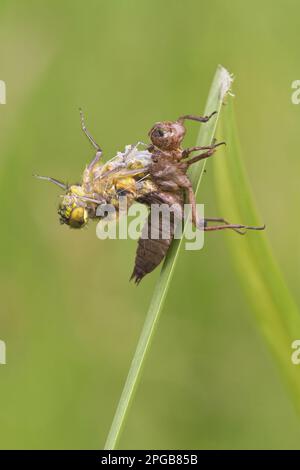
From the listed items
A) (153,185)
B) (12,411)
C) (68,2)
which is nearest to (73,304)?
(12,411)

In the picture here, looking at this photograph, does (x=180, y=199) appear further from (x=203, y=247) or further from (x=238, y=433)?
(x=238, y=433)

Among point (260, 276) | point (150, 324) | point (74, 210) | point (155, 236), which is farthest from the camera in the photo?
point (155, 236)

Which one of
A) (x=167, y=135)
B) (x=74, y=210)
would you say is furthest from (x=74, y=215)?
(x=167, y=135)

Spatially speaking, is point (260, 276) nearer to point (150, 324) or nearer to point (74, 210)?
point (150, 324)

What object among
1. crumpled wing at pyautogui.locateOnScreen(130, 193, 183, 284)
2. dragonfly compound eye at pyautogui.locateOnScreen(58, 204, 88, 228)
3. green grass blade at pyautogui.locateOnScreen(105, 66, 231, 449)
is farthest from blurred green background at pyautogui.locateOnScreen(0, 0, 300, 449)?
green grass blade at pyautogui.locateOnScreen(105, 66, 231, 449)

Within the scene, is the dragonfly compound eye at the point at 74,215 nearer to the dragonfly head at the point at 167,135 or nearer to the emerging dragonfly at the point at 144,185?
the emerging dragonfly at the point at 144,185

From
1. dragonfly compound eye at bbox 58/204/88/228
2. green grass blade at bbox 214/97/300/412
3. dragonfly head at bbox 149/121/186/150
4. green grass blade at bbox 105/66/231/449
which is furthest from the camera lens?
dragonfly head at bbox 149/121/186/150

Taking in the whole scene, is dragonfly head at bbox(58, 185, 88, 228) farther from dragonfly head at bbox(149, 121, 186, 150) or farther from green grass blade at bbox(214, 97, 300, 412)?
green grass blade at bbox(214, 97, 300, 412)

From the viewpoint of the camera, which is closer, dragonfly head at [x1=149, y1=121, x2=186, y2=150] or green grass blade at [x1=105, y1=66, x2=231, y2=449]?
green grass blade at [x1=105, y1=66, x2=231, y2=449]
